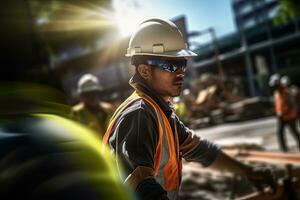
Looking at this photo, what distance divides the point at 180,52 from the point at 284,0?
13.9m

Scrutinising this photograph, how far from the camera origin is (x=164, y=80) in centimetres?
233

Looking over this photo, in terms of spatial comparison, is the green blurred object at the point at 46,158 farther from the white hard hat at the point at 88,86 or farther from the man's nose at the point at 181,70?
the white hard hat at the point at 88,86

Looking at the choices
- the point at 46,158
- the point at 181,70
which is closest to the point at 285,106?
the point at 181,70

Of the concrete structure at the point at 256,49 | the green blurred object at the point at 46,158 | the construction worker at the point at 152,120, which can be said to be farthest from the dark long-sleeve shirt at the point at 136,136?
the concrete structure at the point at 256,49

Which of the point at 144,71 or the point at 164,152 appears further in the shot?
the point at 144,71

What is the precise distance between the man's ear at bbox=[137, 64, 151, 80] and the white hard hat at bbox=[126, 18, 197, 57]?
0.08m

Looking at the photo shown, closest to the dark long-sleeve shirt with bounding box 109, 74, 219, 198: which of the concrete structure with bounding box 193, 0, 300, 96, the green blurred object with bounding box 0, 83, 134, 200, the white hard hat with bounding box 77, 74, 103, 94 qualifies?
the green blurred object with bounding box 0, 83, 134, 200

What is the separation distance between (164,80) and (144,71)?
124 mm

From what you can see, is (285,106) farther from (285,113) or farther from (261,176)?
(261,176)

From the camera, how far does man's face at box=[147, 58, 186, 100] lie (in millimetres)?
2316

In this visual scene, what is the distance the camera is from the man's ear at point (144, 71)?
7.61 ft

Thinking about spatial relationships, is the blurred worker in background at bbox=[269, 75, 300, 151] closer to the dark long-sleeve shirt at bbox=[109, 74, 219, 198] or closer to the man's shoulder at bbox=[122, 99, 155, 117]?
the dark long-sleeve shirt at bbox=[109, 74, 219, 198]

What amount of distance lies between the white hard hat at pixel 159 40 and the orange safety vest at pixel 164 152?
0.27 metres

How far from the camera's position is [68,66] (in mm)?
49562
